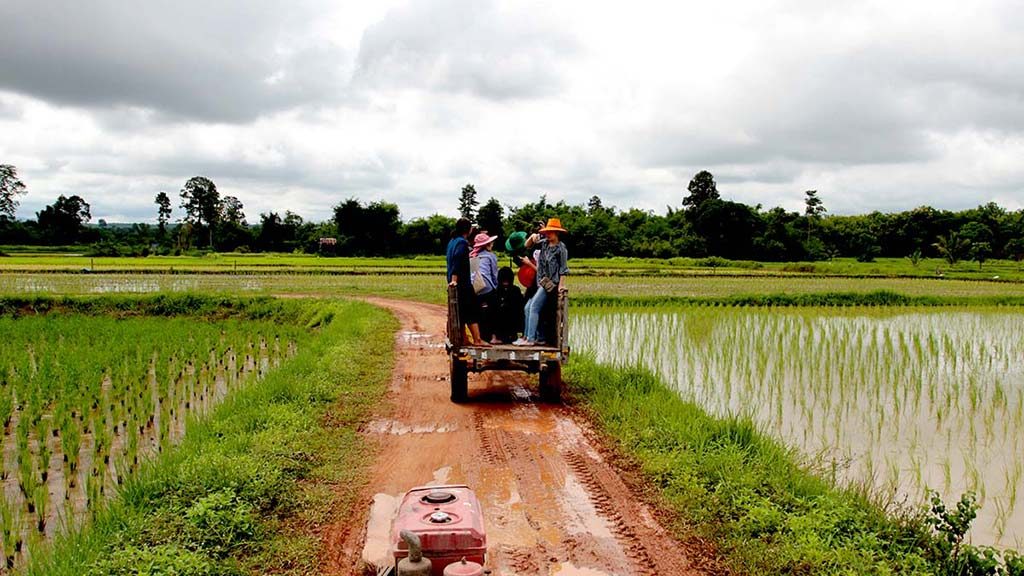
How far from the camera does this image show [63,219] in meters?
67.2

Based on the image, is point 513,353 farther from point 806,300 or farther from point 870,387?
point 806,300

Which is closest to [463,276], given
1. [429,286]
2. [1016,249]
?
[429,286]

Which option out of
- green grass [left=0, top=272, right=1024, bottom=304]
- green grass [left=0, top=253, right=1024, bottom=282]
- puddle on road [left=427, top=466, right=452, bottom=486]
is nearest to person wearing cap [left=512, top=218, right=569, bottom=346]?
puddle on road [left=427, top=466, right=452, bottom=486]

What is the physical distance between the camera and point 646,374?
334 inches

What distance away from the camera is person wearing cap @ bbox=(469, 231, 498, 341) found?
7.90 m

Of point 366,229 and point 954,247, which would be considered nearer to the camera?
point 954,247

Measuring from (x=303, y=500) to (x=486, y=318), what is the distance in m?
3.55

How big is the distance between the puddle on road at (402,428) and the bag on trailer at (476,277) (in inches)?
65.7

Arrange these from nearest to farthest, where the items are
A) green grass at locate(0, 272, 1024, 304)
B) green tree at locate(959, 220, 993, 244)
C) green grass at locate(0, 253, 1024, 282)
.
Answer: green grass at locate(0, 272, 1024, 304)
green grass at locate(0, 253, 1024, 282)
green tree at locate(959, 220, 993, 244)

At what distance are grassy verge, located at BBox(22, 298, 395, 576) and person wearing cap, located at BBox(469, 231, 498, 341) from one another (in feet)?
4.56

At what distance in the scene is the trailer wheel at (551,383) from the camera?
7.60 meters

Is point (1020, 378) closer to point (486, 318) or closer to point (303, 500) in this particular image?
point (486, 318)

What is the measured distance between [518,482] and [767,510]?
5.26 feet

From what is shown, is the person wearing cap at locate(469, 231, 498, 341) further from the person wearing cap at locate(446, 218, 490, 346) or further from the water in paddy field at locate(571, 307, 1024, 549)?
the water in paddy field at locate(571, 307, 1024, 549)
